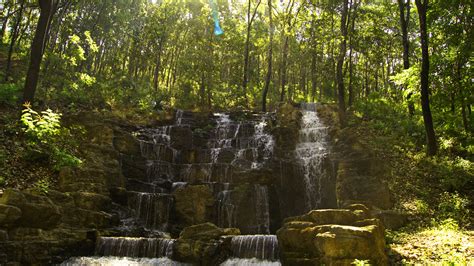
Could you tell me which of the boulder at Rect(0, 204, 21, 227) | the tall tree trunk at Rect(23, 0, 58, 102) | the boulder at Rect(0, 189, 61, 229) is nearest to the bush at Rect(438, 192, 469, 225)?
the boulder at Rect(0, 189, 61, 229)

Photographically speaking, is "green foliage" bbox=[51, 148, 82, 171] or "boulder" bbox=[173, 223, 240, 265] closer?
"boulder" bbox=[173, 223, 240, 265]

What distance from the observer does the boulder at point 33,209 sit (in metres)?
10.1

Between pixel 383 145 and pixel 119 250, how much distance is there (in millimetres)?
13139

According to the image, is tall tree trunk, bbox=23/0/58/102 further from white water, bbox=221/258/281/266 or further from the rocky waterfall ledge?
white water, bbox=221/258/281/266

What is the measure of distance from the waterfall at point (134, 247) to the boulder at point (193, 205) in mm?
4322

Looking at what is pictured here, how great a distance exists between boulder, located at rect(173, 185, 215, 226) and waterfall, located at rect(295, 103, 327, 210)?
15.6ft

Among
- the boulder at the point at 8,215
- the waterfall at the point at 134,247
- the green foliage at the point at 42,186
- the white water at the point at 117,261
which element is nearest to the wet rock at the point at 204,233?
the waterfall at the point at 134,247

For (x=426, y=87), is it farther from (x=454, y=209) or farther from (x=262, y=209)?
(x=262, y=209)

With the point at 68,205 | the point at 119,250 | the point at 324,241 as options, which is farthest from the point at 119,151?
the point at 324,241

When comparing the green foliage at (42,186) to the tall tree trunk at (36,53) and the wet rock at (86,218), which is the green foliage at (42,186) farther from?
the tall tree trunk at (36,53)

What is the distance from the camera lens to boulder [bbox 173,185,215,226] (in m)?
16.1

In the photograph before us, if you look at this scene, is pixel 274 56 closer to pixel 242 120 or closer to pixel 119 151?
pixel 242 120

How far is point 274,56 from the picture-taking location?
46688 mm

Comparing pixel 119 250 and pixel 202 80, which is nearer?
pixel 119 250
